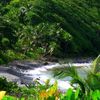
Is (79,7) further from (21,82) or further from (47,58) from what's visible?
(21,82)

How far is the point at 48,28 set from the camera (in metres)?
67.8

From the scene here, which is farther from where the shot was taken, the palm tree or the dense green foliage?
the dense green foliage

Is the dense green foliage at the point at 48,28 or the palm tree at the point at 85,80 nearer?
the palm tree at the point at 85,80

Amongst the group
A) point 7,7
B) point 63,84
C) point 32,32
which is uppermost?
point 7,7

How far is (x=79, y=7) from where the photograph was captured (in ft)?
287

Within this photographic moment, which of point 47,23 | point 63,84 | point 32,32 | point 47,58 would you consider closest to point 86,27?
point 47,23

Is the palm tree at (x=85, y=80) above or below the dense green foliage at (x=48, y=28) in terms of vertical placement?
below

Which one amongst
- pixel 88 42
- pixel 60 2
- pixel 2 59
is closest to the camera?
pixel 2 59

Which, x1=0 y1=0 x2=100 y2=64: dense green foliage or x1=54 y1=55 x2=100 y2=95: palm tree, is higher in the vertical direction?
x1=0 y1=0 x2=100 y2=64: dense green foliage

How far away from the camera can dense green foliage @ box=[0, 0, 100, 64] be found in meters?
55.7

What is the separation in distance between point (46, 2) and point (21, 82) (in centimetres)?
4605

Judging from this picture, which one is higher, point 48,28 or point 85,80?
point 48,28

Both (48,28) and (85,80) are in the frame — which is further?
(48,28)

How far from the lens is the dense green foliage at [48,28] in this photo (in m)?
55.7
